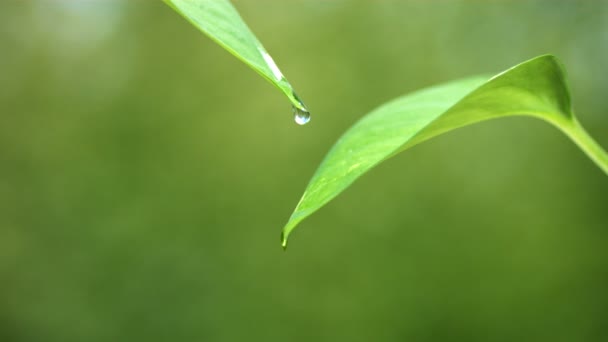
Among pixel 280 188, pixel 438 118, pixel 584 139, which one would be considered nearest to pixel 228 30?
pixel 438 118

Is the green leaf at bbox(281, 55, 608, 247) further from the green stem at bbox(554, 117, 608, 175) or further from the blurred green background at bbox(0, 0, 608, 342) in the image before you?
the blurred green background at bbox(0, 0, 608, 342)

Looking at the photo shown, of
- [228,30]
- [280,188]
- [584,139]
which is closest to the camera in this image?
[228,30]

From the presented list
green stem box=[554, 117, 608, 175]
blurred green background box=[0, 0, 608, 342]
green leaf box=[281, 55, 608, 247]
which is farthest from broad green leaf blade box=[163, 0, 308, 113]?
blurred green background box=[0, 0, 608, 342]

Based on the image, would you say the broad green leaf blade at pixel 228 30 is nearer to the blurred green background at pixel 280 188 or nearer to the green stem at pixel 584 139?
the green stem at pixel 584 139

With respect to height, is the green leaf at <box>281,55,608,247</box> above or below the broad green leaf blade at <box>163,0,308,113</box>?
below

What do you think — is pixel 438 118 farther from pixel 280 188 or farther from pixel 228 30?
pixel 280 188

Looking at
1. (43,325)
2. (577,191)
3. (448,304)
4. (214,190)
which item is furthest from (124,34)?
(577,191)

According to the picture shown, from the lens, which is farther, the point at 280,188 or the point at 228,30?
the point at 280,188

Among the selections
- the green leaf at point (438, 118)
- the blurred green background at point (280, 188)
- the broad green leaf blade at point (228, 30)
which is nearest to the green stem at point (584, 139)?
the green leaf at point (438, 118)
